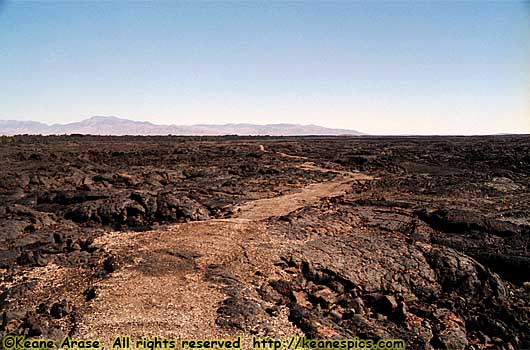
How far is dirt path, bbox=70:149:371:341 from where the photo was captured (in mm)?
8984

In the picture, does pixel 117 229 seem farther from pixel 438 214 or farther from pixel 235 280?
pixel 438 214

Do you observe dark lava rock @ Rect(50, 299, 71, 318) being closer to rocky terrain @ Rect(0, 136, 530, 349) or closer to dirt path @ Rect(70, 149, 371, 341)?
rocky terrain @ Rect(0, 136, 530, 349)

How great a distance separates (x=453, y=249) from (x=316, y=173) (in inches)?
752

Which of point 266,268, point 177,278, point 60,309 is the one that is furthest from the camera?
point 266,268

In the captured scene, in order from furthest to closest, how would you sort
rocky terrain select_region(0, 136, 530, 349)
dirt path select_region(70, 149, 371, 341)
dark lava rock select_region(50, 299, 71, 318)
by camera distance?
1. rocky terrain select_region(0, 136, 530, 349)
2. dark lava rock select_region(50, 299, 71, 318)
3. dirt path select_region(70, 149, 371, 341)

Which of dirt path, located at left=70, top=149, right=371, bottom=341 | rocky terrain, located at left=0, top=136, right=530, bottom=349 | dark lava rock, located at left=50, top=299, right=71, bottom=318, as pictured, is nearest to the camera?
dirt path, located at left=70, top=149, right=371, bottom=341

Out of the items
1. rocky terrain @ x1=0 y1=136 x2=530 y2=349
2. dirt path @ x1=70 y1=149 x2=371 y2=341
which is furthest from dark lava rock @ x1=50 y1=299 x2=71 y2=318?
dirt path @ x1=70 y1=149 x2=371 y2=341

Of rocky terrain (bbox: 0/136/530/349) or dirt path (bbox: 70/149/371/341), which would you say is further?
rocky terrain (bbox: 0/136/530/349)

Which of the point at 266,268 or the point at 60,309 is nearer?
the point at 60,309

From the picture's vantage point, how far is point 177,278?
10945mm

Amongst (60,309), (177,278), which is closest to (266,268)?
(177,278)

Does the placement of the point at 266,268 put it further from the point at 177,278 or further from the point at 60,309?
the point at 60,309

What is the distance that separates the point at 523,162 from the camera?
3953 centimetres

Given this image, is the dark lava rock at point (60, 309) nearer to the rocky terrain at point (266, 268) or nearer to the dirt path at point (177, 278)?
the rocky terrain at point (266, 268)
